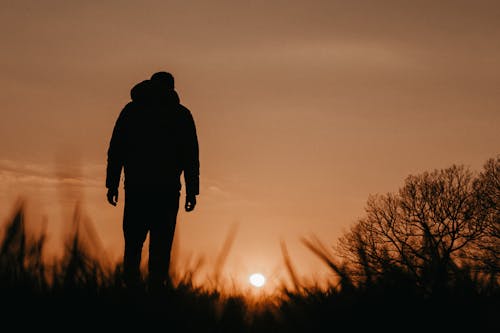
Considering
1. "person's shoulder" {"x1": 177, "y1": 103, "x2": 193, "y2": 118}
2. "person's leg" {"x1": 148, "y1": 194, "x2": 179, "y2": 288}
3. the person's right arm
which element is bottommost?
"person's leg" {"x1": 148, "y1": 194, "x2": 179, "y2": 288}

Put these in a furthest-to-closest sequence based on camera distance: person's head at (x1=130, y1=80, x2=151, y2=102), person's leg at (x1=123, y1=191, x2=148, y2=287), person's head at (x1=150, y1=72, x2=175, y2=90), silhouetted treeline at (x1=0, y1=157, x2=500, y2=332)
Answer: person's head at (x1=130, y1=80, x2=151, y2=102)
person's head at (x1=150, y1=72, x2=175, y2=90)
person's leg at (x1=123, y1=191, x2=148, y2=287)
silhouetted treeline at (x1=0, y1=157, x2=500, y2=332)

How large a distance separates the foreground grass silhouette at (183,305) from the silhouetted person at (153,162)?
2.99 m

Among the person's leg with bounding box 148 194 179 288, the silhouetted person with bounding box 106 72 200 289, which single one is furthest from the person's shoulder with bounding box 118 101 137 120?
the person's leg with bounding box 148 194 179 288

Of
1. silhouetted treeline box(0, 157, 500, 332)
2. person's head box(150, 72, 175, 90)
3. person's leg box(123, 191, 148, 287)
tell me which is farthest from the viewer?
person's head box(150, 72, 175, 90)

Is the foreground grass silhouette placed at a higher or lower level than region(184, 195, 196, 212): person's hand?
lower

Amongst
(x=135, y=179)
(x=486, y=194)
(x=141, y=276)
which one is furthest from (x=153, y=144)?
(x=486, y=194)

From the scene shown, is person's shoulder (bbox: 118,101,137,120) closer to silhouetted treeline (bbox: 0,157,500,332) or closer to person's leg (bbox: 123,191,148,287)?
person's leg (bbox: 123,191,148,287)

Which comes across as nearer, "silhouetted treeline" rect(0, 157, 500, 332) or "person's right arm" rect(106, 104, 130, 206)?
"silhouetted treeline" rect(0, 157, 500, 332)

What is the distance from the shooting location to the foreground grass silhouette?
107 inches

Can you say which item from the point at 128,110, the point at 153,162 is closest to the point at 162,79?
the point at 128,110

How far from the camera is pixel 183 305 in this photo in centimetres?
305

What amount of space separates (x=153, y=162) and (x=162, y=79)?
87 centimetres

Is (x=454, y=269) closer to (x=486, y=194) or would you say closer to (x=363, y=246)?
(x=363, y=246)

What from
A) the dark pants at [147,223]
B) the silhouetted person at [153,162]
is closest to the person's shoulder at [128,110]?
the silhouetted person at [153,162]
